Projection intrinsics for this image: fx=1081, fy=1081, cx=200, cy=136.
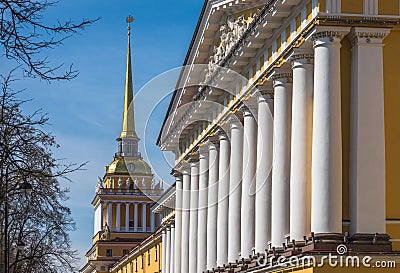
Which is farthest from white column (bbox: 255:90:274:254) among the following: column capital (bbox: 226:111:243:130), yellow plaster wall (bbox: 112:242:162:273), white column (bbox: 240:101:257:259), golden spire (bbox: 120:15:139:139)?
golden spire (bbox: 120:15:139:139)

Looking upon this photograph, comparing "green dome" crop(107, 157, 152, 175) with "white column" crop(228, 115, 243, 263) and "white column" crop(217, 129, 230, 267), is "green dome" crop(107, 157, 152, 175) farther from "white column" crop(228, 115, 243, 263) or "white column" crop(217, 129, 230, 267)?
"white column" crop(228, 115, 243, 263)

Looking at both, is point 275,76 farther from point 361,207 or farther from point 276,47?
point 361,207

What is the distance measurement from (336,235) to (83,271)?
125 m

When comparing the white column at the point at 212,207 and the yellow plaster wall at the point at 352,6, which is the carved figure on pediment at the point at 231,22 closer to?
the white column at the point at 212,207

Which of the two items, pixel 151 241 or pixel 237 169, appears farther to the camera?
pixel 151 241

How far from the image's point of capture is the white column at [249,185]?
32.0 m

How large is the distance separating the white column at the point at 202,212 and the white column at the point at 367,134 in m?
17.2

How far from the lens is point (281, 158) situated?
27.6 metres

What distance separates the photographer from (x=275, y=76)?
92.0 feet

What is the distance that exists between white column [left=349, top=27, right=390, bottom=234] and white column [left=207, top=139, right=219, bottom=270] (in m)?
14.8

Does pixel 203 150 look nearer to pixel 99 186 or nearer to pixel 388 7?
pixel 388 7

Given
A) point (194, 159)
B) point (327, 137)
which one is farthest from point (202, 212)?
point (327, 137)

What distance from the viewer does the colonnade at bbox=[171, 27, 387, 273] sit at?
23.6m

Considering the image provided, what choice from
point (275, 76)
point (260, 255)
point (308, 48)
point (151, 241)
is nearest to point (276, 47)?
point (275, 76)
